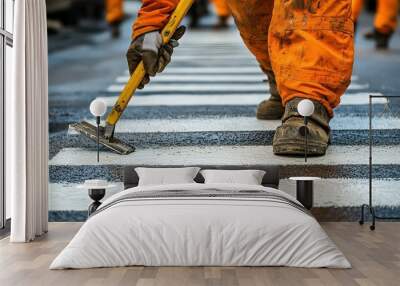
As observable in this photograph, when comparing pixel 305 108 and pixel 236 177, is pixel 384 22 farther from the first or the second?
pixel 236 177

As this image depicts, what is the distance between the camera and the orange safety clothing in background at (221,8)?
207 inches

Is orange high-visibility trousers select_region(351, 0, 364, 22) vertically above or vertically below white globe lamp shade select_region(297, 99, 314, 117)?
above

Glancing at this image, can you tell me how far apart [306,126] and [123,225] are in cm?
154

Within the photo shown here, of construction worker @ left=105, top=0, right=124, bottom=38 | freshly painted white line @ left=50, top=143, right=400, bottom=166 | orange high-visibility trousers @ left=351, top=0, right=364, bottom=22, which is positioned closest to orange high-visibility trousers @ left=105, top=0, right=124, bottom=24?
construction worker @ left=105, top=0, right=124, bottom=38

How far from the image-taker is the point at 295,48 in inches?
171

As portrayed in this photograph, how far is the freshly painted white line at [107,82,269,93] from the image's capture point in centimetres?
501

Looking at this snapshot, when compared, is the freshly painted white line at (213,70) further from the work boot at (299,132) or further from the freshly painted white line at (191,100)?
the work boot at (299,132)

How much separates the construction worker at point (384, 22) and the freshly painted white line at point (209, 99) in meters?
0.37

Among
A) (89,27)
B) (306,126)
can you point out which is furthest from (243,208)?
(89,27)

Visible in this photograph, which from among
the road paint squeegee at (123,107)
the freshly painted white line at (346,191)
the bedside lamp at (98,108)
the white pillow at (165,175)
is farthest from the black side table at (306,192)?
the bedside lamp at (98,108)

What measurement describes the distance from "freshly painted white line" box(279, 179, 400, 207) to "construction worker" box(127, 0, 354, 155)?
9.7 inches

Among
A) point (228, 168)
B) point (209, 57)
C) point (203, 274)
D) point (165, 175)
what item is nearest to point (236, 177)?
point (228, 168)

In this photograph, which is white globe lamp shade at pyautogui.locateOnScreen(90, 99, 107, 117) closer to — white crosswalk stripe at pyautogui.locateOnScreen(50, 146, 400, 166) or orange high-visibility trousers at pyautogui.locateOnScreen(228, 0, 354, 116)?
white crosswalk stripe at pyautogui.locateOnScreen(50, 146, 400, 166)

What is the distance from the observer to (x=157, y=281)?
3.02 meters
